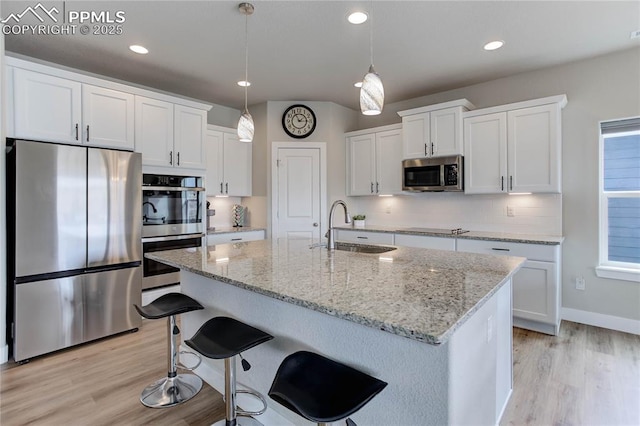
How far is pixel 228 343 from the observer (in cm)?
150

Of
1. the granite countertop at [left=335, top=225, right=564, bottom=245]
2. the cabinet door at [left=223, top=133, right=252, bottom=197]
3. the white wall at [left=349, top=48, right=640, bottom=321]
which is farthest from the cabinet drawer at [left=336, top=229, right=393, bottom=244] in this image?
the white wall at [left=349, top=48, right=640, bottom=321]

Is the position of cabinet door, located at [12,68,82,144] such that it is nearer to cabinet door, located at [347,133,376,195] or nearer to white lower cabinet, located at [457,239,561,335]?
cabinet door, located at [347,133,376,195]

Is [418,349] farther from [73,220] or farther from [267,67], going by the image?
[267,67]

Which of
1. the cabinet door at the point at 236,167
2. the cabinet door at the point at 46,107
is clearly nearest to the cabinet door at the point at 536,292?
→ the cabinet door at the point at 236,167

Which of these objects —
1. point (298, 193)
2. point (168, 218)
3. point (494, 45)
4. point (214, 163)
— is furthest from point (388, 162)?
point (168, 218)

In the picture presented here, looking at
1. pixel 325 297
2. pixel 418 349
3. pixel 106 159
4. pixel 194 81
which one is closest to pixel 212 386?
pixel 325 297

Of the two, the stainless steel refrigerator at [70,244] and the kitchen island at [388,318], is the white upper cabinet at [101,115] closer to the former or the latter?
the stainless steel refrigerator at [70,244]

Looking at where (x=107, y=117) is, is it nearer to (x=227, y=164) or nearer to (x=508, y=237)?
(x=227, y=164)

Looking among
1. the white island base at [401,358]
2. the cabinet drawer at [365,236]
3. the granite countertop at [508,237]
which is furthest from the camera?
the cabinet drawer at [365,236]

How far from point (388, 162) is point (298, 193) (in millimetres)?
1343

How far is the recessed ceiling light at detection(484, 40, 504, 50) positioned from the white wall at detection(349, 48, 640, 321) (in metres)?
0.96

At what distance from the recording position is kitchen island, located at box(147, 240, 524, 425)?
1112 mm

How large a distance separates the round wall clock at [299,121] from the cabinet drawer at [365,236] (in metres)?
1.52

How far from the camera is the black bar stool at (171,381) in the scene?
2004mm
